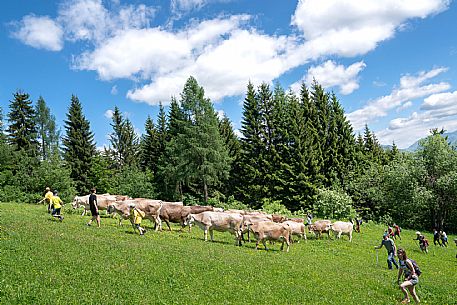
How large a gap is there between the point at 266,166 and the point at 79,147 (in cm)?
3230

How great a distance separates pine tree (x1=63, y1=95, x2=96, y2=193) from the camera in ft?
194

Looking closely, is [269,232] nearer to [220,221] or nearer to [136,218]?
[220,221]

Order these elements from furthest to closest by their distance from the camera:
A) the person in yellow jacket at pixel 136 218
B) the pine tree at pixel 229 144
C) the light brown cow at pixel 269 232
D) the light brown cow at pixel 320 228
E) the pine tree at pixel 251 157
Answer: the pine tree at pixel 229 144 < the pine tree at pixel 251 157 < the light brown cow at pixel 320 228 < the light brown cow at pixel 269 232 < the person in yellow jacket at pixel 136 218

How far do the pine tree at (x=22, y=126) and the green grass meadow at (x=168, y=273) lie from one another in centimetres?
4137

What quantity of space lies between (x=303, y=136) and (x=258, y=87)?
1240 cm

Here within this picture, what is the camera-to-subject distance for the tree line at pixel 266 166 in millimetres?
50688

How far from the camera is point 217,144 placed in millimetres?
54625

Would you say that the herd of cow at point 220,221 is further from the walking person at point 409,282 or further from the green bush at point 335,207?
the green bush at point 335,207

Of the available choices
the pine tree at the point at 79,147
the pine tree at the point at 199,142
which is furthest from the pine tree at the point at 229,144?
the pine tree at the point at 79,147

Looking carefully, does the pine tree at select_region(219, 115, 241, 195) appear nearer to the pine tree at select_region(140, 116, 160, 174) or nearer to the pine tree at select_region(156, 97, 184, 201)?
the pine tree at select_region(156, 97, 184, 201)

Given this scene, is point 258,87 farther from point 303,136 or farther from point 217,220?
point 217,220

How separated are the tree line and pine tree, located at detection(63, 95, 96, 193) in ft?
0.57

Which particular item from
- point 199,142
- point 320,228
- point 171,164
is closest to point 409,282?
point 320,228

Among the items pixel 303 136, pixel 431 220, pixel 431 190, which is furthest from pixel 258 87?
pixel 431 220
